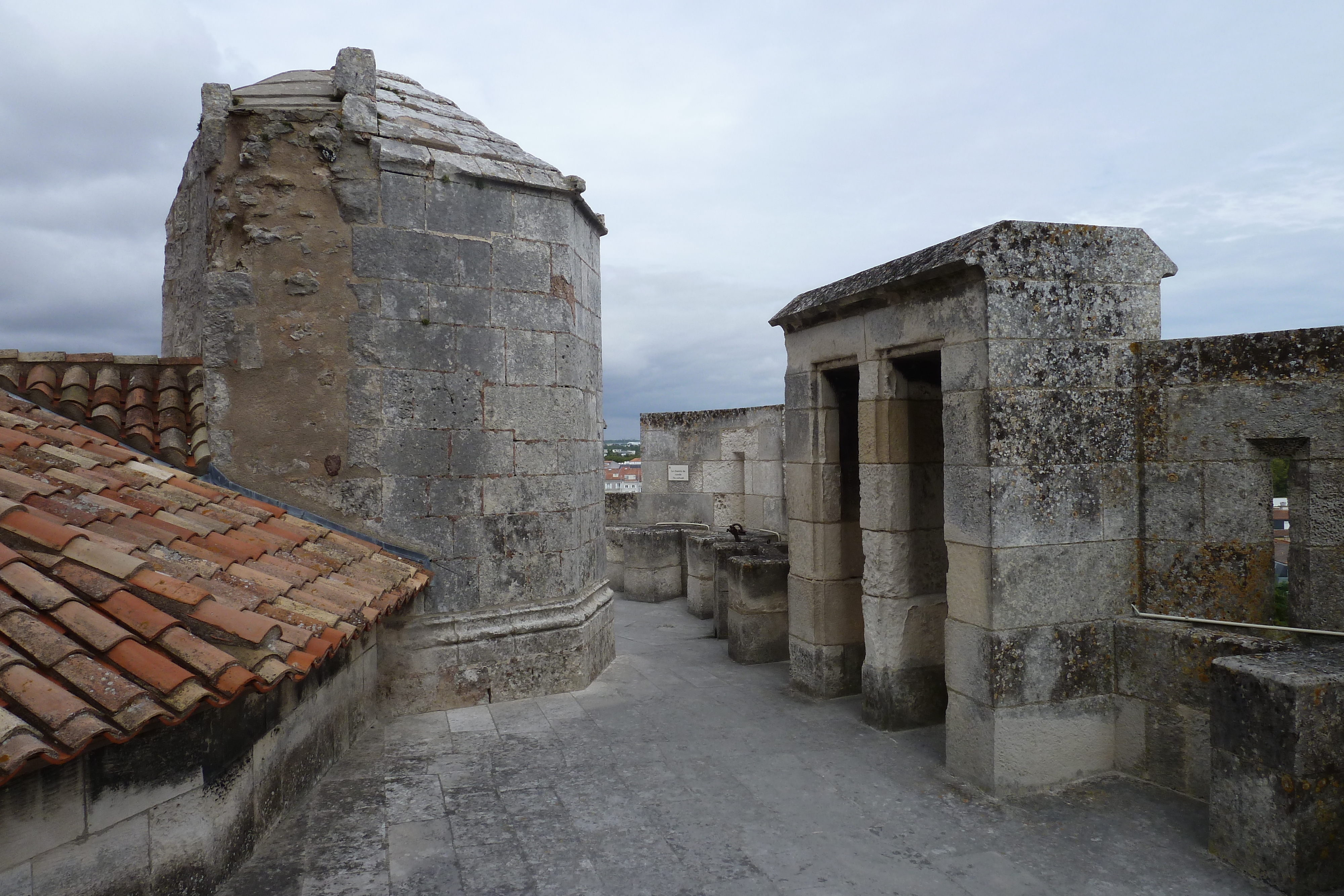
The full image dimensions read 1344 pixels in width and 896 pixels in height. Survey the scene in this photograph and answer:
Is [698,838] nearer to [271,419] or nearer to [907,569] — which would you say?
[907,569]

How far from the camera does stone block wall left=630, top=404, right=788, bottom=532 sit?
9812 millimetres

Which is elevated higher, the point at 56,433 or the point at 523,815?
the point at 56,433

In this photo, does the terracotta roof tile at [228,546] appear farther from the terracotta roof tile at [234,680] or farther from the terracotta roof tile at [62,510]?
the terracotta roof tile at [234,680]

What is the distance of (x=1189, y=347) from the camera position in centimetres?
414

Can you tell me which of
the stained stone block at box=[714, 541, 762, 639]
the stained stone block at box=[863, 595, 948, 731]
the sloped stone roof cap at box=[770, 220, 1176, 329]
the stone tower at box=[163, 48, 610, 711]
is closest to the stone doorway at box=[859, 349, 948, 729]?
the stained stone block at box=[863, 595, 948, 731]

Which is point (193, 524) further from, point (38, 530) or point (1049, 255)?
point (1049, 255)

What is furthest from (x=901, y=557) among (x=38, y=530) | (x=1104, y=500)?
(x=38, y=530)

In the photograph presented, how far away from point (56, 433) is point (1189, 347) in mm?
6331

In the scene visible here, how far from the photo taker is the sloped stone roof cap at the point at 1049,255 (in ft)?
13.4

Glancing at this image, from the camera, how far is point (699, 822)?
12.6ft

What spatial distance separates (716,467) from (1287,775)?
26.0 feet

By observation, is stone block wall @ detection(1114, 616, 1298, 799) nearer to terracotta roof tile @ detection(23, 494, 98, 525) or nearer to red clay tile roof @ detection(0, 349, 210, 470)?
terracotta roof tile @ detection(23, 494, 98, 525)

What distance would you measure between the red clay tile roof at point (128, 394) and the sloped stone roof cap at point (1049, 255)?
478 centimetres

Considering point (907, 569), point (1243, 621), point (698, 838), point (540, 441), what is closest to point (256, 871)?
point (698, 838)
